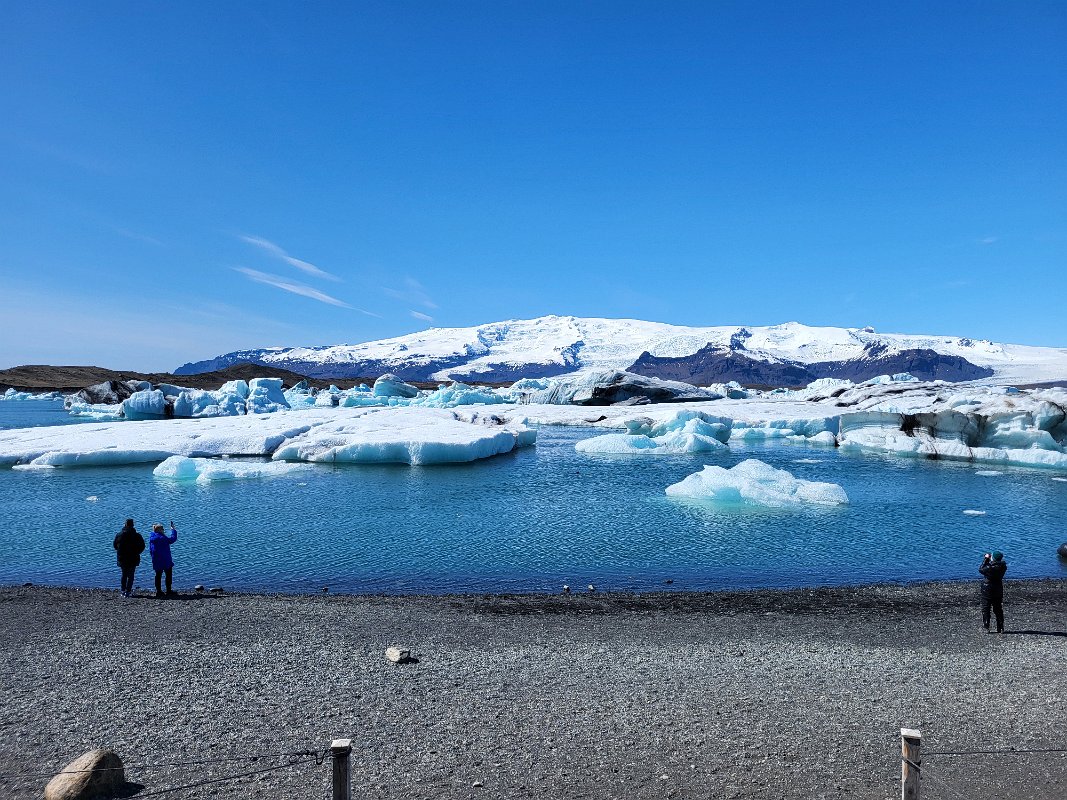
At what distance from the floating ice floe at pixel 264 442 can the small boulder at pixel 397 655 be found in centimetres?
1907

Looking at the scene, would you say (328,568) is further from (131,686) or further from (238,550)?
(131,686)

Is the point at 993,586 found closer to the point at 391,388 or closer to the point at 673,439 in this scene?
the point at 673,439

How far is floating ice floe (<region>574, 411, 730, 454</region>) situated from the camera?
32969mm

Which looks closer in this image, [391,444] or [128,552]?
[128,552]

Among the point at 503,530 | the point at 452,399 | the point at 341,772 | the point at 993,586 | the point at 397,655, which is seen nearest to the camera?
the point at 341,772

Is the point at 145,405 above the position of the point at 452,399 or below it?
below

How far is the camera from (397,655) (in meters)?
7.99

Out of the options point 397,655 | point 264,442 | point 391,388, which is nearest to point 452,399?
point 391,388

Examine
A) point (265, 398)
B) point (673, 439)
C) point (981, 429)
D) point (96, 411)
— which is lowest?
point (673, 439)

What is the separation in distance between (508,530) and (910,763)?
1283cm

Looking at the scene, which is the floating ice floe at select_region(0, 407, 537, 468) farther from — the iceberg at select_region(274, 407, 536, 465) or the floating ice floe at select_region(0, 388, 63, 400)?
the floating ice floe at select_region(0, 388, 63, 400)

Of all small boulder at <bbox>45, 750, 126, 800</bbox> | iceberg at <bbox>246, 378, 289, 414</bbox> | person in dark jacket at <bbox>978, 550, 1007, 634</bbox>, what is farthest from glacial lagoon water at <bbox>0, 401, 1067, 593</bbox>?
iceberg at <bbox>246, 378, 289, 414</bbox>

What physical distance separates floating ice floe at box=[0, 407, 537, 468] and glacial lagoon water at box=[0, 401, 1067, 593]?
0.80 meters

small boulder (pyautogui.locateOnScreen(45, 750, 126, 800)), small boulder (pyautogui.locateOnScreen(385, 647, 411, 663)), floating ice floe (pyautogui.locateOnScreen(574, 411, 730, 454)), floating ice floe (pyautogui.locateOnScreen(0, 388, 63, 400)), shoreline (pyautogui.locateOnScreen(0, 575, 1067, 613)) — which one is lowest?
shoreline (pyautogui.locateOnScreen(0, 575, 1067, 613))
